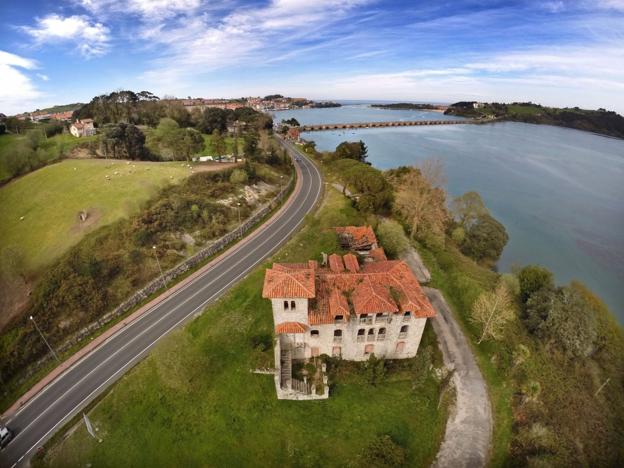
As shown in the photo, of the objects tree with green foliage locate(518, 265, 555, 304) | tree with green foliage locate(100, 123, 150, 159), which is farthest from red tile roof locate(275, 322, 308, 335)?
tree with green foliage locate(100, 123, 150, 159)

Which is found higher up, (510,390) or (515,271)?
(515,271)

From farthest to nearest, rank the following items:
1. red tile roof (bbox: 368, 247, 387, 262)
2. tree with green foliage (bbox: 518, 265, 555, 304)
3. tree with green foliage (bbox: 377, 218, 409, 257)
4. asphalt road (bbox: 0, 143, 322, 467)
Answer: tree with green foliage (bbox: 377, 218, 409, 257)
tree with green foliage (bbox: 518, 265, 555, 304)
red tile roof (bbox: 368, 247, 387, 262)
asphalt road (bbox: 0, 143, 322, 467)

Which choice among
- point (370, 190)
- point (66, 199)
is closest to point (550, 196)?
point (370, 190)

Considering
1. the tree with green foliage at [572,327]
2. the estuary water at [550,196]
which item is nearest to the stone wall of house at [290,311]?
the tree with green foliage at [572,327]

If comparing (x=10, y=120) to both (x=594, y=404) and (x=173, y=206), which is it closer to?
(x=173, y=206)

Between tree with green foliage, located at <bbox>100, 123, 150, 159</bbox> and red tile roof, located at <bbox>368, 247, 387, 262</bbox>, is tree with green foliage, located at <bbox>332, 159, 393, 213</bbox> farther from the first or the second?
tree with green foliage, located at <bbox>100, 123, 150, 159</bbox>

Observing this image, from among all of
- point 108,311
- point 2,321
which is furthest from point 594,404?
point 2,321
